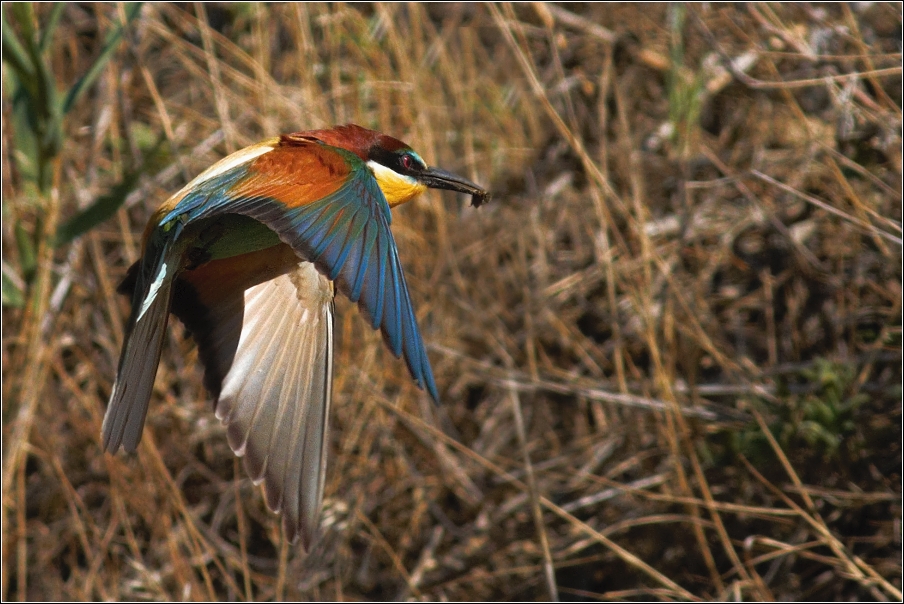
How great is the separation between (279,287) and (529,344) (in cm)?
73

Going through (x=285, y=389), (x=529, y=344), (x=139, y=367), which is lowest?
(x=529, y=344)

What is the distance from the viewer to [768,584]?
2.55 metres

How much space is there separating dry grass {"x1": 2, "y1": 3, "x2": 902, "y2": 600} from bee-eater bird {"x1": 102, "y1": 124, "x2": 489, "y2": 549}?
429 mm

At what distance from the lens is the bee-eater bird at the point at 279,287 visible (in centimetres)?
171

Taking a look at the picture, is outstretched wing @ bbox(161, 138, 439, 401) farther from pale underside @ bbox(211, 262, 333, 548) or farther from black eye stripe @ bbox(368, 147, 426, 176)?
pale underside @ bbox(211, 262, 333, 548)

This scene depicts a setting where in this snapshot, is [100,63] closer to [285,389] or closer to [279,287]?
[279,287]

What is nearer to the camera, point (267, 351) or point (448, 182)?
point (267, 351)

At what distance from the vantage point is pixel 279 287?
214 centimetres

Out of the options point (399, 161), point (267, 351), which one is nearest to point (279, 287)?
point (267, 351)

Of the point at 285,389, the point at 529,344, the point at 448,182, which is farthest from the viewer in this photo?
the point at 529,344

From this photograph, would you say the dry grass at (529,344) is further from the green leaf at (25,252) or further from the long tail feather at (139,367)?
the long tail feather at (139,367)

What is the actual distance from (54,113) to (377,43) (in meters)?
0.87

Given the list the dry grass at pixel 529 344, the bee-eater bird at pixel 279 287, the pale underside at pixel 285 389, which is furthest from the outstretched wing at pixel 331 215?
the dry grass at pixel 529 344

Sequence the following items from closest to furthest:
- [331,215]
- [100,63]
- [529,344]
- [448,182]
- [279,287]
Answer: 1. [331,215]
2. [279,287]
3. [448,182]
4. [100,63]
5. [529,344]
